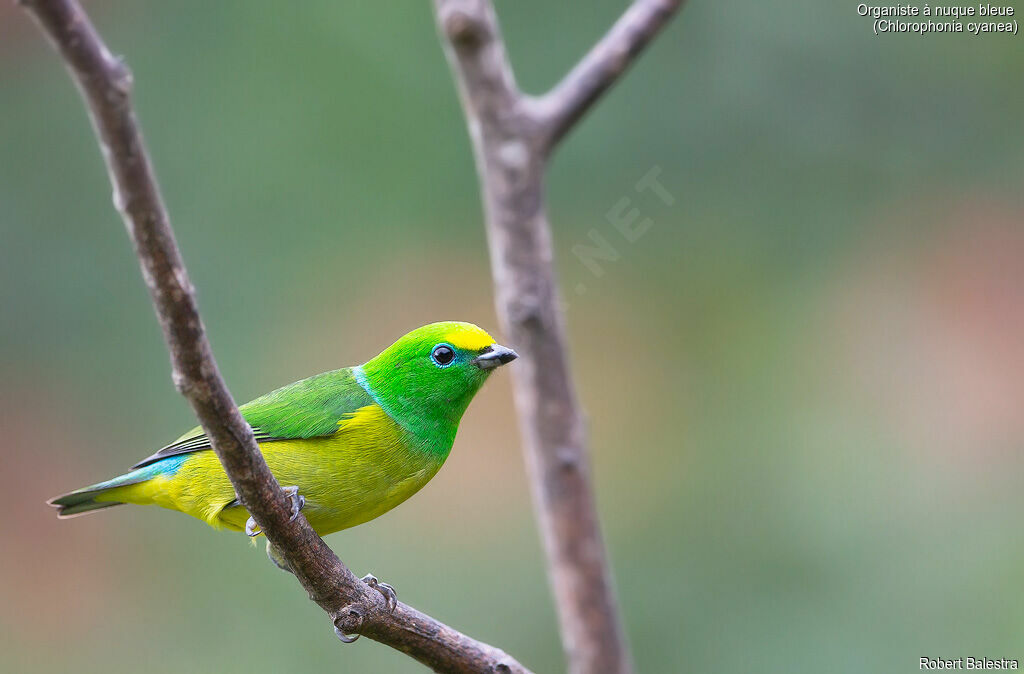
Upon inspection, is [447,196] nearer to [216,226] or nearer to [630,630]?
[216,226]

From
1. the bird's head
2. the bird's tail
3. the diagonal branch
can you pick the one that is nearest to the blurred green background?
the bird's tail

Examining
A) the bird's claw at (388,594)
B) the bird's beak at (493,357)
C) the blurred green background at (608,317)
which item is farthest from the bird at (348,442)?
the blurred green background at (608,317)

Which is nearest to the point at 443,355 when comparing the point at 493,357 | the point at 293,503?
the point at 493,357

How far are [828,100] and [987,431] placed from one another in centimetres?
277

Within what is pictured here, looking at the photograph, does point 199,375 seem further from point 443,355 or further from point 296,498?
point 443,355

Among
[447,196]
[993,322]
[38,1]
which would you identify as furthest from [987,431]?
[38,1]

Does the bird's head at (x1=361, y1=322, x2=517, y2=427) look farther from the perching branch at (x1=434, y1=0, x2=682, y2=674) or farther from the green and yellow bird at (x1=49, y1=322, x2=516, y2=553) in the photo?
the perching branch at (x1=434, y1=0, x2=682, y2=674)

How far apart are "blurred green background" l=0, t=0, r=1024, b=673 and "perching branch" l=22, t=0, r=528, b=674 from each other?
2.88 m

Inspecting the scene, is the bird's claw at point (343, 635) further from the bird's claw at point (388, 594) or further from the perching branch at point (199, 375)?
the bird's claw at point (388, 594)

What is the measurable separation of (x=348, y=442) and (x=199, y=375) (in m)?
1.31

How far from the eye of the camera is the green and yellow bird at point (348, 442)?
11.7ft

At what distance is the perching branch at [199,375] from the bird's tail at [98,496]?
1088 mm

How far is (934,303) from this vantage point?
8148mm

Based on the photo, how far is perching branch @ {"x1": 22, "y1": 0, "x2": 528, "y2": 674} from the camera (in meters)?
1.87
